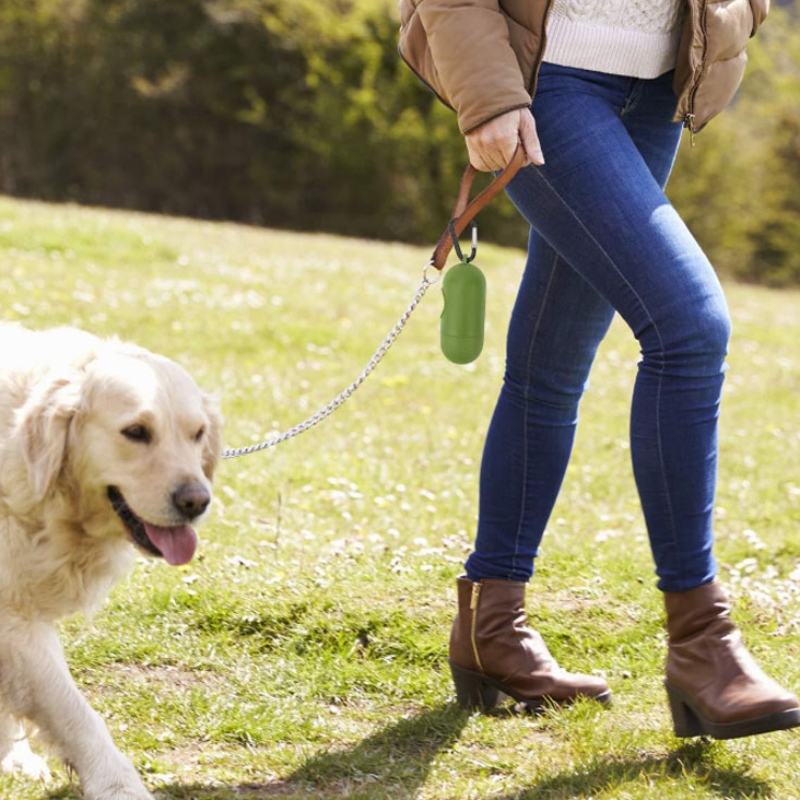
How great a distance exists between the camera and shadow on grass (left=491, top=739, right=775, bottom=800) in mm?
3002

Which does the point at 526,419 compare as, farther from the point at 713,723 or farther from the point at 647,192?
the point at 713,723

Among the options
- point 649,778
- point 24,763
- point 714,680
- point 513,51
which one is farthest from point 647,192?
point 24,763

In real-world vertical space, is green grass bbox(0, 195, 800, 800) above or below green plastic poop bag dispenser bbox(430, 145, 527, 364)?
below

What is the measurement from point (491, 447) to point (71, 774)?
4.79 feet

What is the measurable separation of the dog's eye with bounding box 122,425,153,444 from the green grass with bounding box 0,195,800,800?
0.88 meters

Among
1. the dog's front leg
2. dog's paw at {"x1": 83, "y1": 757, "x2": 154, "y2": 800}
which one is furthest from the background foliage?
dog's paw at {"x1": 83, "y1": 757, "x2": 154, "y2": 800}

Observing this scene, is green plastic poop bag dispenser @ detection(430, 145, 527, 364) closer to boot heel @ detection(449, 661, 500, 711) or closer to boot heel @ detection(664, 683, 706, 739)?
boot heel @ detection(449, 661, 500, 711)

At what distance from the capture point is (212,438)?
134 inches

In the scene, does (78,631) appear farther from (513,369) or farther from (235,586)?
(513,369)

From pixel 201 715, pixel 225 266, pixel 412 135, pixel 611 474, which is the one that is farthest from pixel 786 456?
pixel 412 135

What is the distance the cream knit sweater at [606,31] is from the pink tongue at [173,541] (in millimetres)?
1547

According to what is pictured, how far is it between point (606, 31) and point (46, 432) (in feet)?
5.76

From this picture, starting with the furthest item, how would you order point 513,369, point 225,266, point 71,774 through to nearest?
point 225,266
point 513,369
point 71,774

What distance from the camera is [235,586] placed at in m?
4.33
